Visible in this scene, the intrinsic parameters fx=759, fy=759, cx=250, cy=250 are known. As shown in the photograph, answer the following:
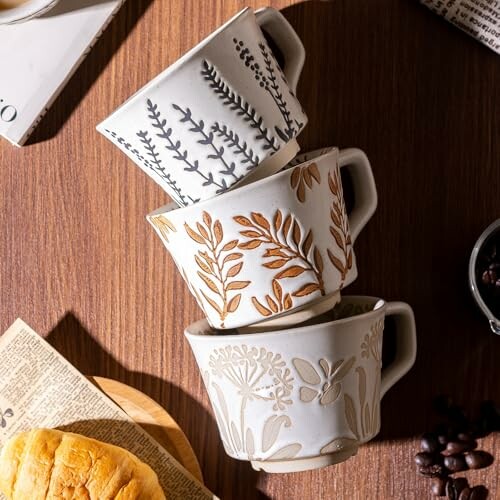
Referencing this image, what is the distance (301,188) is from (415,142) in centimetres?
20

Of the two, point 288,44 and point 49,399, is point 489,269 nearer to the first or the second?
point 288,44

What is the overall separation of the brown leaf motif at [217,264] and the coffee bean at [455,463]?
0.96 feet

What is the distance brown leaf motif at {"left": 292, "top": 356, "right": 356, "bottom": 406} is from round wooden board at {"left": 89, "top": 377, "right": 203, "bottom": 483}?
0.61 ft

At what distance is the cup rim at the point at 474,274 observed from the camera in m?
0.70

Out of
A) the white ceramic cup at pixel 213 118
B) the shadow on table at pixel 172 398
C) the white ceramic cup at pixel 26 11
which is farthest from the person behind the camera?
the shadow on table at pixel 172 398

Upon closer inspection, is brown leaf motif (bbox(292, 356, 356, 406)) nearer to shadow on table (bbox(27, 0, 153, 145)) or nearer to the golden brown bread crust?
the golden brown bread crust

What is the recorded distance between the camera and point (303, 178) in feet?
1.99

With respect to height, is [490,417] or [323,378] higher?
[323,378]

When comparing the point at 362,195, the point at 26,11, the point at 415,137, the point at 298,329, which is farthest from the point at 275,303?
the point at 26,11

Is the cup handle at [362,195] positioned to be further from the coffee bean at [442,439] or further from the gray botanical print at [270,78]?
the coffee bean at [442,439]

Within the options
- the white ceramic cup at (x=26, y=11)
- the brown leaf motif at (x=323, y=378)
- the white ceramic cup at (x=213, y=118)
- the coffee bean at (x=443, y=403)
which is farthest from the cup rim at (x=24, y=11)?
the coffee bean at (x=443, y=403)

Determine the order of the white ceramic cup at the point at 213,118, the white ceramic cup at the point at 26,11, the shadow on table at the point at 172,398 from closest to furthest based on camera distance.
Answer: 1. the white ceramic cup at the point at 213,118
2. the white ceramic cup at the point at 26,11
3. the shadow on table at the point at 172,398

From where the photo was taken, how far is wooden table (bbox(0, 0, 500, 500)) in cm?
75

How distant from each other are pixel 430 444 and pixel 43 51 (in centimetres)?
55
